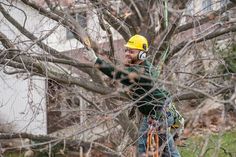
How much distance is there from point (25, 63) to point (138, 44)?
155 centimetres

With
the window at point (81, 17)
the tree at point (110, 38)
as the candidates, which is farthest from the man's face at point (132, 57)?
the window at point (81, 17)

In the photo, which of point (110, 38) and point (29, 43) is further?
point (29, 43)

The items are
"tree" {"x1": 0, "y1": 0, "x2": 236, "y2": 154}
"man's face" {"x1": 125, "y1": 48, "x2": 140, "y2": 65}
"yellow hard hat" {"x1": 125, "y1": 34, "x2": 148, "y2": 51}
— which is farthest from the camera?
"tree" {"x1": 0, "y1": 0, "x2": 236, "y2": 154}

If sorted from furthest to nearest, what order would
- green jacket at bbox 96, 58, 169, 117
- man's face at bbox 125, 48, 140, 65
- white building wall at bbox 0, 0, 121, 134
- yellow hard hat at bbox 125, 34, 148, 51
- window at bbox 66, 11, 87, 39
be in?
window at bbox 66, 11, 87, 39 → white building wall at bbox 0, 0, 121, 134 → yellow hard hat at bbox 125, 34, 148, 51 → man's face at bbox 125, 48, 140, 65 → green jacket at bbox 96, 58, 169, 117

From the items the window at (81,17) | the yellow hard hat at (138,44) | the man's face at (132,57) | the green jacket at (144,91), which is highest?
the window at (81,17)

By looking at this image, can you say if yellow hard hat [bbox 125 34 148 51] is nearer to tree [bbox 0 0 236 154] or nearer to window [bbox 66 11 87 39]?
tree [bbox 0 0 236 154]

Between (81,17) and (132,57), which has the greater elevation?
(81,17)

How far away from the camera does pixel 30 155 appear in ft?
46.1

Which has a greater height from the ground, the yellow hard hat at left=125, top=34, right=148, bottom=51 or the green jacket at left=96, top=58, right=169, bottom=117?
the yellow hard hat at left=125, top=34, right=148, bottom=51

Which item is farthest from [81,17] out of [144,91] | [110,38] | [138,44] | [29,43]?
[144,91]

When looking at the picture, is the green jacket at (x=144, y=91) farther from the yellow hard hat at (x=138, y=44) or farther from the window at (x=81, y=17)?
the window at (x=81, y=17)

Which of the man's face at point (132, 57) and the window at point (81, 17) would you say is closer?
the man's face at point (132, 57)

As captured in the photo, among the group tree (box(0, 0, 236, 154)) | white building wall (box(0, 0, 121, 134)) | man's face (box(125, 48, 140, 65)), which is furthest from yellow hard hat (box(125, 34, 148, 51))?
white building wall (box(0, 0, 121, 134))

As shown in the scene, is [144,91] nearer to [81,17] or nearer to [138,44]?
[138,44]
